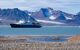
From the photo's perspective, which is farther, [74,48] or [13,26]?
[13,26]

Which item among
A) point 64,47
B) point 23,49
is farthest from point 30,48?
point 64,47

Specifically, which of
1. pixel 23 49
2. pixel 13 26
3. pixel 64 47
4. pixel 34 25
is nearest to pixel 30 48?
pixel 23 49

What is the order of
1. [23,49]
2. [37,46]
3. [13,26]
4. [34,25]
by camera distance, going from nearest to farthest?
[23,49]
[37,46]
[34,25]
[13,26]

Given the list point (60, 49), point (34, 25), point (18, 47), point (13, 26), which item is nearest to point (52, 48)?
point (60, 49)

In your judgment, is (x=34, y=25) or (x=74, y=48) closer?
(x=74, y=48)

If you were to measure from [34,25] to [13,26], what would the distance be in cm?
1242

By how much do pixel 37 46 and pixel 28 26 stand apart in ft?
359

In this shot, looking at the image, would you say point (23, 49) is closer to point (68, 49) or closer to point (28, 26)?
point (68, 49)

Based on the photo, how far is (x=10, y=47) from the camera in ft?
97.8

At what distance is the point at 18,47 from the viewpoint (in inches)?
1178

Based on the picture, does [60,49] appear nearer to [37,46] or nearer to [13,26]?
[37,46]

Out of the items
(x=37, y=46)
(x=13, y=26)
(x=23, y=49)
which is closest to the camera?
(x=23, y=49)

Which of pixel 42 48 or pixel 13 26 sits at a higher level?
pixel 42 48

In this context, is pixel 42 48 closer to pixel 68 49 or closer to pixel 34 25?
pixel 68 49
